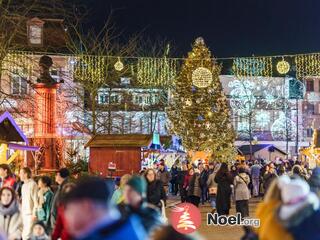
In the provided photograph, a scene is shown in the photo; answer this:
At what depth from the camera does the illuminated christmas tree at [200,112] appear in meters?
51.6

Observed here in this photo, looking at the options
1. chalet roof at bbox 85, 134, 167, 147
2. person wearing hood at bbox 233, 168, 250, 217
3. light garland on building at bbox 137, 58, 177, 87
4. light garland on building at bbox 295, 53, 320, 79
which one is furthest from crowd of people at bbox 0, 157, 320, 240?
light garland on building at bbox 137, 58, 177, 87

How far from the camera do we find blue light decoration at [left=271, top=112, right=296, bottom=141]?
8425 centimetres

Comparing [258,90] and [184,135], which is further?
[258,90]

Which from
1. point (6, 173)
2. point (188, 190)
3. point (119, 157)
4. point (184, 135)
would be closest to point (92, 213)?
point (6, 173)

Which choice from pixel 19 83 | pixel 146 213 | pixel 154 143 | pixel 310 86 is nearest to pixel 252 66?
pixel 154 143

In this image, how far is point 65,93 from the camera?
5175 cm

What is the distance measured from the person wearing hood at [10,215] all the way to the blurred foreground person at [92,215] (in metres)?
5.87

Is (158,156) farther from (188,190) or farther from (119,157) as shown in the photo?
(188,190)

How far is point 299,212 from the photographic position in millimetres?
5633

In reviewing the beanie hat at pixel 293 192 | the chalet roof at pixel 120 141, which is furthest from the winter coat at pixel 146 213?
the chalet roof at pixel 120 141

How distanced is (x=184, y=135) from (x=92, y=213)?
4800 centimetres

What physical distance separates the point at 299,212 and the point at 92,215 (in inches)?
97.7

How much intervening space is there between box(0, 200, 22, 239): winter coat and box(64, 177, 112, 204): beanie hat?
5.80 m

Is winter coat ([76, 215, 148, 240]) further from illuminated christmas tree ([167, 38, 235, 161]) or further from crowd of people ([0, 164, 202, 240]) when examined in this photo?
illuminated christmas tree ([167, 38, 235, 161])
